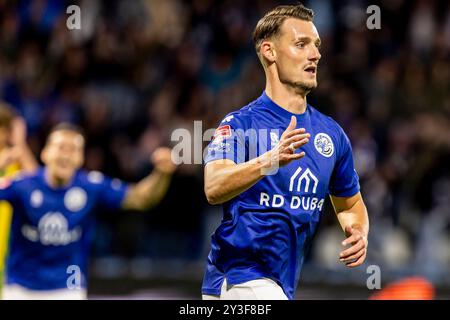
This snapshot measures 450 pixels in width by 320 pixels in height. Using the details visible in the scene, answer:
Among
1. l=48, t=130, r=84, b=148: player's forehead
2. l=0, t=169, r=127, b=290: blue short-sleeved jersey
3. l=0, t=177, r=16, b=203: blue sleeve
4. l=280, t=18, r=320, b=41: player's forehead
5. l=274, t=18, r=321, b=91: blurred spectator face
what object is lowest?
l=0, t=169, r=127, b=290: blue short-sleeved jersey

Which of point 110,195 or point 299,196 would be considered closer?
point 299,196

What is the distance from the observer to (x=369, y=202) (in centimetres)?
1254

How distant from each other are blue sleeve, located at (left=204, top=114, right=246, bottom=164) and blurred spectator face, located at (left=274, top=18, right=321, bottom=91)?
0.45m

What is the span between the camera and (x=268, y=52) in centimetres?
541

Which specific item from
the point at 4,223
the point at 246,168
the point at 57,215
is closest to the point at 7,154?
the point at 4,223

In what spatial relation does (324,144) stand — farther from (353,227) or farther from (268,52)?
(268,52)

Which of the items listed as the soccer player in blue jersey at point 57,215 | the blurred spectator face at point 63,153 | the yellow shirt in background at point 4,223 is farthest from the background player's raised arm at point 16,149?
the blurred spectator face at point 63,153

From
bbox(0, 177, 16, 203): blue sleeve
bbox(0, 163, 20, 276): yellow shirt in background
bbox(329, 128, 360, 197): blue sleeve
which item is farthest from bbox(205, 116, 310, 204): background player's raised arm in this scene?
bbox(0, 163, 20, 276): yellow shirt in background

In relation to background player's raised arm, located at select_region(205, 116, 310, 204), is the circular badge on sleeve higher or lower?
higher

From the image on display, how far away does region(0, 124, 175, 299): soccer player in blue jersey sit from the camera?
7648mm

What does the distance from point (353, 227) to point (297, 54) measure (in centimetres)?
105

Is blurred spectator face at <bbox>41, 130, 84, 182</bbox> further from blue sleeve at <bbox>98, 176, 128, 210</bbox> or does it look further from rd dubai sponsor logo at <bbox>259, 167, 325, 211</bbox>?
rd dubai sponsor logo at <bbox>259, 167, 325, 211</bbox>

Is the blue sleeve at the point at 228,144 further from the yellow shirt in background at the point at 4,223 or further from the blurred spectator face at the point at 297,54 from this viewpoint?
the yellow shirt in background at the point at 4,223

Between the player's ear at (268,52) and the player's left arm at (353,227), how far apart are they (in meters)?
0.94
